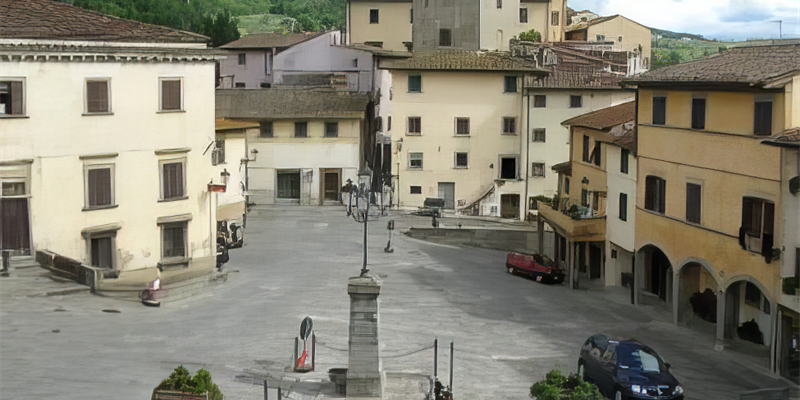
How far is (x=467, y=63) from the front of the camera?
72875 mm

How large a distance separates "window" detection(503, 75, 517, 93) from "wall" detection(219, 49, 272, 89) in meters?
24.7

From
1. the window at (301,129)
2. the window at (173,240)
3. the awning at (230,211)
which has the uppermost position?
the window at (301,129)

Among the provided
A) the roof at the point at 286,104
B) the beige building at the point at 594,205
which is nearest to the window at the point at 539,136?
the roof at the point at 286,104

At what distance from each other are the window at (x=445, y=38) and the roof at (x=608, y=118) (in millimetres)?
28511

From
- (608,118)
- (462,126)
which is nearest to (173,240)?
(608,118)

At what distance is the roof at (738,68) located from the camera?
3538 centimetres

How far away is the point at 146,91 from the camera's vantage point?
139ft

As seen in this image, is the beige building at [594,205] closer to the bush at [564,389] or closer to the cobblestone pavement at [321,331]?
the cobblestone pavement at [321,331]

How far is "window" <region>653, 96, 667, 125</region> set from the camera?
1681 inches

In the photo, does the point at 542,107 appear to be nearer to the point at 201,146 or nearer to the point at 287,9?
the point at 201,146

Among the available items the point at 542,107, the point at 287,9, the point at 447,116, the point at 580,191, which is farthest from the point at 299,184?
the point at 287,9

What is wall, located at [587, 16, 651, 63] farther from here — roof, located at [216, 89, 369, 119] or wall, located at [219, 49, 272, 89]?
roof, located at [216, 89, 369, 119]

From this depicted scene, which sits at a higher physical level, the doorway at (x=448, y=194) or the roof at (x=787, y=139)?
the roof at (x=787, y=139)

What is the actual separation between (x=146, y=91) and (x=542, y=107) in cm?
3618
